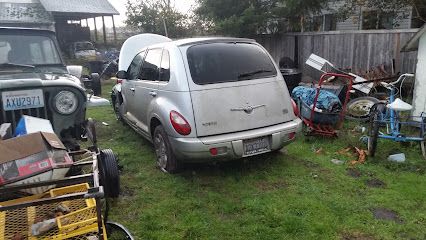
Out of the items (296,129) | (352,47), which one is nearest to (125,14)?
(352,47)

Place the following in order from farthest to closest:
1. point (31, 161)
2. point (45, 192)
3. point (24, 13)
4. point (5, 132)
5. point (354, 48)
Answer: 1. point (24, 13)
2. point (354, 48)
3. point (5, 132)
4. point (45, 192)
5. point (31, 161)

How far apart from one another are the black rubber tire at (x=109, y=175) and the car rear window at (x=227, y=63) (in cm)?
141

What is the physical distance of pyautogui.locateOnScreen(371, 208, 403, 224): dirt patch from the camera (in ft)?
12.4

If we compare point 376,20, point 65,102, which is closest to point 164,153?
point 65,102

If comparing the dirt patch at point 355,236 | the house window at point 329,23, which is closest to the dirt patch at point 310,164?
the dirt patch at point 355,236

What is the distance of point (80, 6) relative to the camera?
96.1ft

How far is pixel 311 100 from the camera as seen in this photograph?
6910 millimetres

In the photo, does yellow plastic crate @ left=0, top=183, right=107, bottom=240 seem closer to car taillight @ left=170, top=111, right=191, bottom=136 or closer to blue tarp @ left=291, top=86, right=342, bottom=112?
car taillight @ left=170, top=111, right=191, bottom=136

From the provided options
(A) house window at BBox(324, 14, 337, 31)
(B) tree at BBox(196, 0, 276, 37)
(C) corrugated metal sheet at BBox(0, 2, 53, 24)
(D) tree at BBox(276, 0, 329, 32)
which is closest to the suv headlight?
(D) tree at BBox(276, 0, 329, 32)

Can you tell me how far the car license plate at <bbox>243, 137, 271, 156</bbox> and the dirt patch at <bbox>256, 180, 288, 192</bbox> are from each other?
428 millimetres

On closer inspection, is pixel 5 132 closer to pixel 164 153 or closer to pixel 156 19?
pixel 164 153

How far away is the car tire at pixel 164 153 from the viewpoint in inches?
191

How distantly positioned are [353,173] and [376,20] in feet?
35.2

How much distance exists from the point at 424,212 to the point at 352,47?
7.99m
